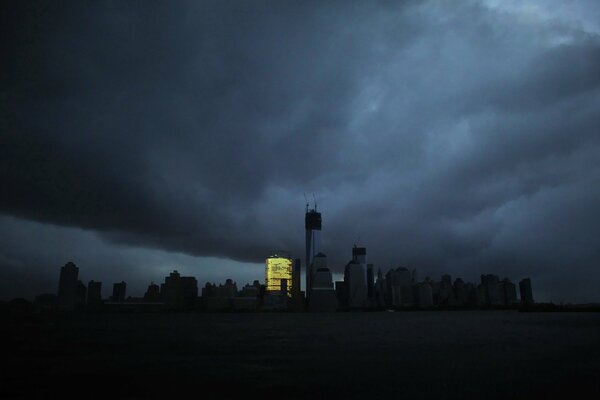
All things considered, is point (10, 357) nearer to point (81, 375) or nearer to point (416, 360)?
point (81, 375)

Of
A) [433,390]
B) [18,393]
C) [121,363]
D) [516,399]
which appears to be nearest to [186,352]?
[121,363]

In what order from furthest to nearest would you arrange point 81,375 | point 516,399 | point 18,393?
point 81,375, point 18,393, point 516,399

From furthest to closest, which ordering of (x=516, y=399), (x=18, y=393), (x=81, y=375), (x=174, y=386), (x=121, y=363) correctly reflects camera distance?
(x=121, y=363) < (x=81, y=375) < (x=174, y=386) < (x=18, y=393) < (x=516, y=399)

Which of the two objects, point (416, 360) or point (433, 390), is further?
point (416, 360)

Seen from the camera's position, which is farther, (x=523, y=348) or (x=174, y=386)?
(x=523, y=348)

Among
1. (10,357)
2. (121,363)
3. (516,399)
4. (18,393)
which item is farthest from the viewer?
(10,357)

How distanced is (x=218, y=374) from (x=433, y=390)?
28879 millimetres

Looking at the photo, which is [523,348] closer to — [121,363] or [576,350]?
[576,350]

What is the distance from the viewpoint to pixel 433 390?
4494 centimetres

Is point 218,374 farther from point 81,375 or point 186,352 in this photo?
point 186,352

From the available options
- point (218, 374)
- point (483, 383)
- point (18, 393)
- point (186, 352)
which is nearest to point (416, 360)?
point (483, 383)

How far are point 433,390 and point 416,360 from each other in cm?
2676

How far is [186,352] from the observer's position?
3447 inches

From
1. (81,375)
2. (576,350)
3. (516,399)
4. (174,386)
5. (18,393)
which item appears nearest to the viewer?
(516,399)
